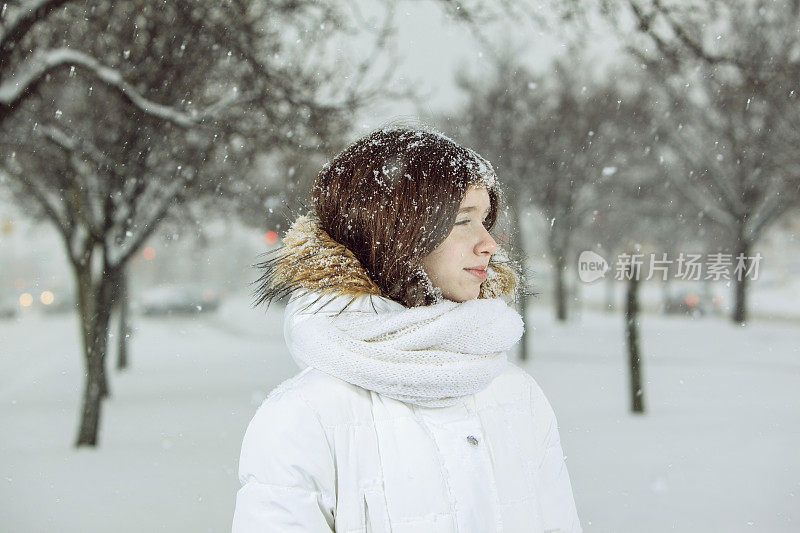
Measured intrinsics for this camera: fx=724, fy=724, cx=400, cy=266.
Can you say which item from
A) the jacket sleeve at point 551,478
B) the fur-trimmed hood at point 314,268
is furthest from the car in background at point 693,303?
the fur-trimmed hood at point 314,268

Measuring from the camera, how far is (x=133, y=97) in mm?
5020

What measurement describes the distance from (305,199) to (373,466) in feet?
4.47

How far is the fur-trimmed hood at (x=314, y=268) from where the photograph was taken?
1.51 meters

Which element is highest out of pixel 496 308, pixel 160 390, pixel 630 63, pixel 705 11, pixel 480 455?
pixel 630 63

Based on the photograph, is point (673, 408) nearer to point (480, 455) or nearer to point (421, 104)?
point (421, 104)

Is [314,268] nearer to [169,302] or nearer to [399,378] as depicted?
[399,378]

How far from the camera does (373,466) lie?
1.38 metres

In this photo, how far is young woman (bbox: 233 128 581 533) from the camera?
1.36 meters

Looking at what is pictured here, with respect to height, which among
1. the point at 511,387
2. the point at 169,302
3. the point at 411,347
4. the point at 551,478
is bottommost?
the point at 169,302

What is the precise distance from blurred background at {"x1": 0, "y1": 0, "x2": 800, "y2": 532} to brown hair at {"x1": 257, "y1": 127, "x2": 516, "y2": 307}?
0.31m

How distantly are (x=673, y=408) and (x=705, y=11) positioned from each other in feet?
16.1

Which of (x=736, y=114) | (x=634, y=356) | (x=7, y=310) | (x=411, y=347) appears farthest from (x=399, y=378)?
(x=7, y=310)

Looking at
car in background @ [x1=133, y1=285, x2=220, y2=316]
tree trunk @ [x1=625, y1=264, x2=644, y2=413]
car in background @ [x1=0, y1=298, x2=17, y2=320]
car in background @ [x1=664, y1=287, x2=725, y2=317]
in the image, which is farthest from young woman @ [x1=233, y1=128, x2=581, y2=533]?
car in background @ [x1=0, y1=298, x2=17, y2=320]

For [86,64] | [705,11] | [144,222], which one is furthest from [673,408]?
[86,64]
